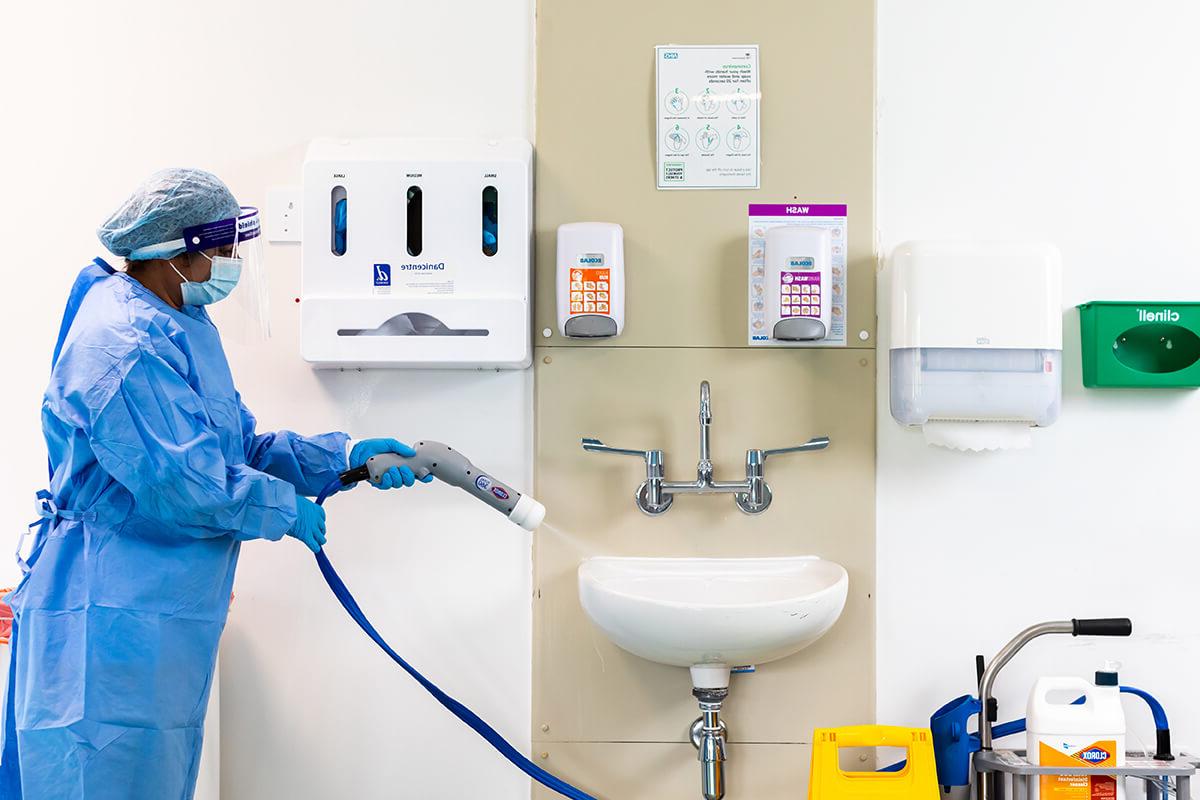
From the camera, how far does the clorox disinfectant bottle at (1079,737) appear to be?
5.87 ft

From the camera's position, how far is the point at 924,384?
6.28ft

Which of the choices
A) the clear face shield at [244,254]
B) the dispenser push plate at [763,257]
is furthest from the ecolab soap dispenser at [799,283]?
the clear face shield at [244,254]

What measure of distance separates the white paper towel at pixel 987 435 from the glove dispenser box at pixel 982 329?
3cm

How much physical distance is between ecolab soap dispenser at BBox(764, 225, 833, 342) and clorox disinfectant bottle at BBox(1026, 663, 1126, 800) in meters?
0.79

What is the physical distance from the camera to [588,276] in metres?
1.97

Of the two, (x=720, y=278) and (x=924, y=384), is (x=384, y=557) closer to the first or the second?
(x=720, y=278)

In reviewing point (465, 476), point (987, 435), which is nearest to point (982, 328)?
point (987, 435)

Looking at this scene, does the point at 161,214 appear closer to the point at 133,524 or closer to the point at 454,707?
the point at 133,524

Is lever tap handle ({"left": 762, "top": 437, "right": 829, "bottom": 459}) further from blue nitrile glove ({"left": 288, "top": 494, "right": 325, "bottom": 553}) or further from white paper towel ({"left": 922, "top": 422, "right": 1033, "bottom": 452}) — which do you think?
blue nitrile glove ({"left": 288, "top": 494, "right": 325, "bottom": 553})

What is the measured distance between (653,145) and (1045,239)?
32.9 inches

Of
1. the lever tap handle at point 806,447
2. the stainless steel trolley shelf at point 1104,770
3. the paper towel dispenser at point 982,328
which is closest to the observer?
the stainless steel trolley shelf at point 1104,770

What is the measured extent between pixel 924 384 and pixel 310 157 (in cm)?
129

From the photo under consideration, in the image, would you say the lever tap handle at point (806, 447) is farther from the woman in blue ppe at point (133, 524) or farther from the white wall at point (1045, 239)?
the woman in blue ppe at point (133, 524)

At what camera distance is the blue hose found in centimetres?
191
